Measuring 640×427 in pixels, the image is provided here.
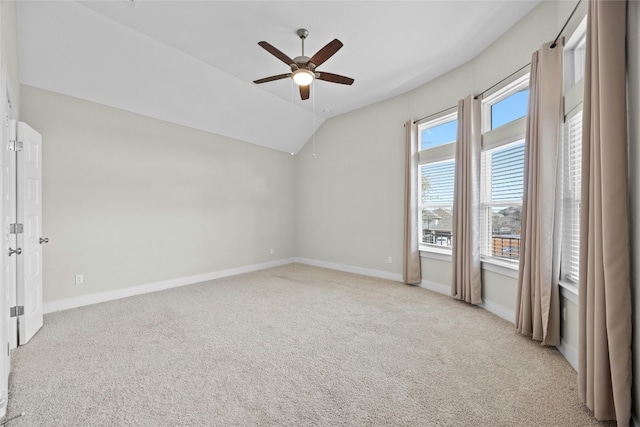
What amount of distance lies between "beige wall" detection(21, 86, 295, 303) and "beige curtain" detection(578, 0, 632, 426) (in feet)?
16.6

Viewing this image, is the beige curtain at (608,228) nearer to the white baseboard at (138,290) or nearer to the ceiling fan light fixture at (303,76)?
the ceiling fan light fixture at (303,76)

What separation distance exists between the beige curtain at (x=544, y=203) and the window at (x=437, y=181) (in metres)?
1.57

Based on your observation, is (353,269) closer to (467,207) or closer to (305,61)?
(467,207)

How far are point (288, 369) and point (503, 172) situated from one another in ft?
10.9

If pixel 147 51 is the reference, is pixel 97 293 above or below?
below

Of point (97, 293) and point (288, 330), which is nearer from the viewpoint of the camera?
point (288, 330)

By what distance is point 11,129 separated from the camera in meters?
2.50

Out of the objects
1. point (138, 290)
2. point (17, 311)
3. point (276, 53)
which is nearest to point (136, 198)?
point (138, 290)

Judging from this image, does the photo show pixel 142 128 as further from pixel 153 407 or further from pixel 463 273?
pixel 463 273

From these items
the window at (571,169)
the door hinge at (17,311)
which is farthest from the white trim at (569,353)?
the door hinge at (17,311)

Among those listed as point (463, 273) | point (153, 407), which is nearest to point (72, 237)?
point (153, 407)

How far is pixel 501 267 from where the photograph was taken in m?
3.26

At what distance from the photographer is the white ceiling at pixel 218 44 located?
2785 mm

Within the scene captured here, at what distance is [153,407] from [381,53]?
4.23 meters
